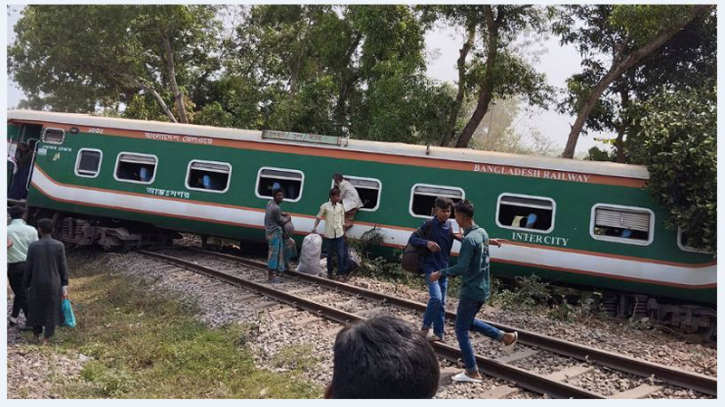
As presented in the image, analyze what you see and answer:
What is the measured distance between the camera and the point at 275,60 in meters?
24.8

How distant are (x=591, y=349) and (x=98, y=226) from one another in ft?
35.0

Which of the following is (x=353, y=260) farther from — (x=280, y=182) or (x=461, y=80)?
(x=461, y=80)

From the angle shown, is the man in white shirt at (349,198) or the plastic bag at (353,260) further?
the man in white shirt at (349,198)

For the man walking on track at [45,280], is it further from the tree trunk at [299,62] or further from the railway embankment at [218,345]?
the tree trunk at [299,62]

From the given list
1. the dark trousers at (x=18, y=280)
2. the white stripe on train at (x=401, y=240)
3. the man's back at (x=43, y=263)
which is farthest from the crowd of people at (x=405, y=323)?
the dark trousers at (x=18, y=280)

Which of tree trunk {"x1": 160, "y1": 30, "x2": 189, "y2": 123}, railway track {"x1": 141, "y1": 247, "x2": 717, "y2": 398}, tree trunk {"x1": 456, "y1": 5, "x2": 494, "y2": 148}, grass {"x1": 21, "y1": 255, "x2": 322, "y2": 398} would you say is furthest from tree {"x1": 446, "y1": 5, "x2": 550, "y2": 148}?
tree trunk {"x1": 160, "y1": 30, "x2": 189, "y2": 123}

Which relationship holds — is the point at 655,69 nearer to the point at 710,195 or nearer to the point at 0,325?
the point at 710,195

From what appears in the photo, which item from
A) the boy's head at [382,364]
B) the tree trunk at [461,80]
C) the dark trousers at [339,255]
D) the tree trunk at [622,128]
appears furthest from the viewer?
the tree trunk at [461,80]

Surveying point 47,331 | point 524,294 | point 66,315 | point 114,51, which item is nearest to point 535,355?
point 524,294

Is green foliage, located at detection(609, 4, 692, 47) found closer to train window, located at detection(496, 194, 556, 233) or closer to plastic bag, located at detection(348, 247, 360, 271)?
train window, located at detection(496, 194, 556, 233)

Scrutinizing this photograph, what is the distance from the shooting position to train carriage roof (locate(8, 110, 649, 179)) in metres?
10.3

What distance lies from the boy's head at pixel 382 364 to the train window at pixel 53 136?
1279cm

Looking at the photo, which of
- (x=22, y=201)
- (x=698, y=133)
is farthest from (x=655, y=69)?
(x=22, y=201)

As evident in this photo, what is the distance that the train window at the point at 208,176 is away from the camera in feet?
40.8
